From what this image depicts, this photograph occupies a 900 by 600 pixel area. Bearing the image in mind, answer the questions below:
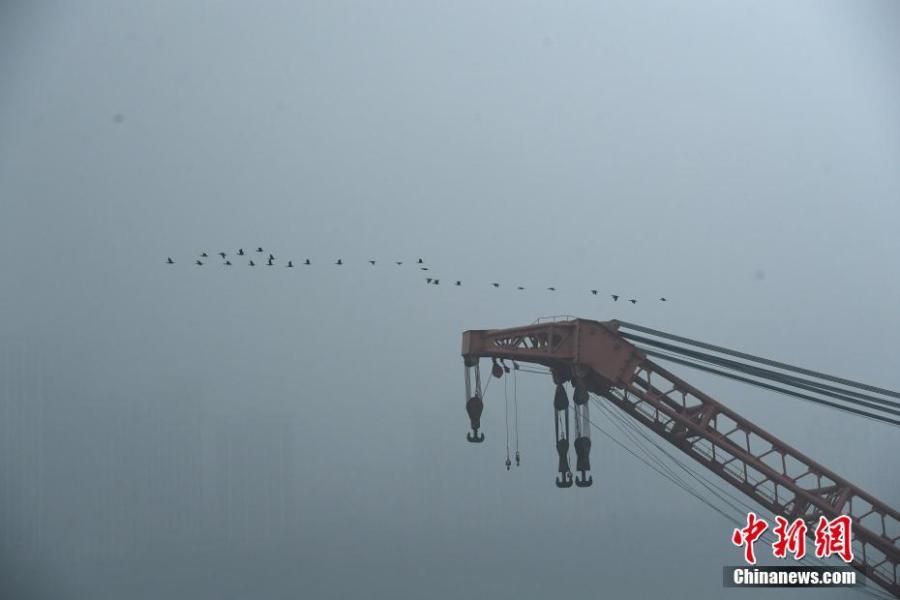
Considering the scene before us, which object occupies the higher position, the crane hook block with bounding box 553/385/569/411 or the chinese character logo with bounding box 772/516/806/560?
the crane hook block with bounding box 553/385/569/411

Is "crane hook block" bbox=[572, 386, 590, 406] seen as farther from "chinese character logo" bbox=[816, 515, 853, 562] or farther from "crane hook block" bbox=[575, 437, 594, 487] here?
"chinese character logo" bbox=[816, 515, 853, 562]

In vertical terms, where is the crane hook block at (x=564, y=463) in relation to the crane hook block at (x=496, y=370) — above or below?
below

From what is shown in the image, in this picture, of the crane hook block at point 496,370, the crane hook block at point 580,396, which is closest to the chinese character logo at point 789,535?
the crane hook block at point 580,396

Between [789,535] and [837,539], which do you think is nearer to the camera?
[837,539]

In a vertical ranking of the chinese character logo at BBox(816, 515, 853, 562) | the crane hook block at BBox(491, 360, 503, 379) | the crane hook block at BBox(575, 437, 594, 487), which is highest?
the crane hook block at BBox(491, 360, 503, 379)

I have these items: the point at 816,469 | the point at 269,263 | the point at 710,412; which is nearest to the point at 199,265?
the point at 269,263

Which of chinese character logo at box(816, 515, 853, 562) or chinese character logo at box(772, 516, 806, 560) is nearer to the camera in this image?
chinese character logo at box(816, 515, 853, 562)

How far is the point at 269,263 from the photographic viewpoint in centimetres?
5316

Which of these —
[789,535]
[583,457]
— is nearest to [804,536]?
[789,535]

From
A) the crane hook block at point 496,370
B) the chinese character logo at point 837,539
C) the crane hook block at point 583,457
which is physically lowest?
the chinese character logo at point 837,539

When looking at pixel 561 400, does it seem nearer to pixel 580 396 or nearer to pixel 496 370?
pixel 580 396

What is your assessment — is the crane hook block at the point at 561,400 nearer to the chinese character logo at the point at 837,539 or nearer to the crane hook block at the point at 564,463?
the crane hook block at the point at 564,463

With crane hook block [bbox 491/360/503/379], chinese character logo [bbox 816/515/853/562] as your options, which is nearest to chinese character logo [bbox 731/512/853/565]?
chinese character logo [bbox 816/515/853/562]

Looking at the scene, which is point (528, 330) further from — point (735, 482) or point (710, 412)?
point (735, 482)
